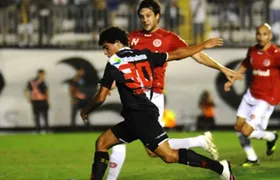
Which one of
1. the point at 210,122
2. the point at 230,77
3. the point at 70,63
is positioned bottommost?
the point at 210,122

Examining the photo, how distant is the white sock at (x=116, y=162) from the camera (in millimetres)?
10312

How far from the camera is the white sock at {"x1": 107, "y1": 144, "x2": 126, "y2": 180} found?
10312 mm

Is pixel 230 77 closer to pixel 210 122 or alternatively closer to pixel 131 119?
pixel 131 119

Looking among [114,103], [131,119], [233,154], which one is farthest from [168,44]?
[114,103]

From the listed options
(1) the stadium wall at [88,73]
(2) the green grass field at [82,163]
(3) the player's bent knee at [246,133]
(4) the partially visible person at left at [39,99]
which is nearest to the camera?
(2) the green grass field at [82,163]

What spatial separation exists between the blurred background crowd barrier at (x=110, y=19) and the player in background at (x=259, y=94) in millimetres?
10819

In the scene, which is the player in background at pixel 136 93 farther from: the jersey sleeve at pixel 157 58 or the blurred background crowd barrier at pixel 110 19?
the blurred background crowd barrier at pixel 110 19

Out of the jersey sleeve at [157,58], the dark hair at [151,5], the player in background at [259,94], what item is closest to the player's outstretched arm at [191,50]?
the jersey sleeve at [157,58]

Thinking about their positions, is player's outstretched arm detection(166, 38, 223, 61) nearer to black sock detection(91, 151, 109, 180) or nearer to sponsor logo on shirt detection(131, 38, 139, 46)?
black sock detection(91, 151, 109, 180)

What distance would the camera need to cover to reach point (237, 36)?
25.2 meters

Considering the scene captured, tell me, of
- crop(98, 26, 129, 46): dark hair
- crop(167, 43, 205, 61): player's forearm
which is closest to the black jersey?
crop(98, 26, 129, 46): dark hair

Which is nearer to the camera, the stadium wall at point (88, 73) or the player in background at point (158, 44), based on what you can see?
the player in background at point (158, 44)

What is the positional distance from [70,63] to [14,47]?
5.80 feet

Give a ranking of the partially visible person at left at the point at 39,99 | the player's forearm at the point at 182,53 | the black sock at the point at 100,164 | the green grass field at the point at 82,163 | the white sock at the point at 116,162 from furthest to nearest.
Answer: the partially visible person at left at the point at 39,99
the green grass field at the point at 82,163
the white sock at the point at 116,162
the player's forearm at the point at 182,53
the black sock at the point at 100,164
